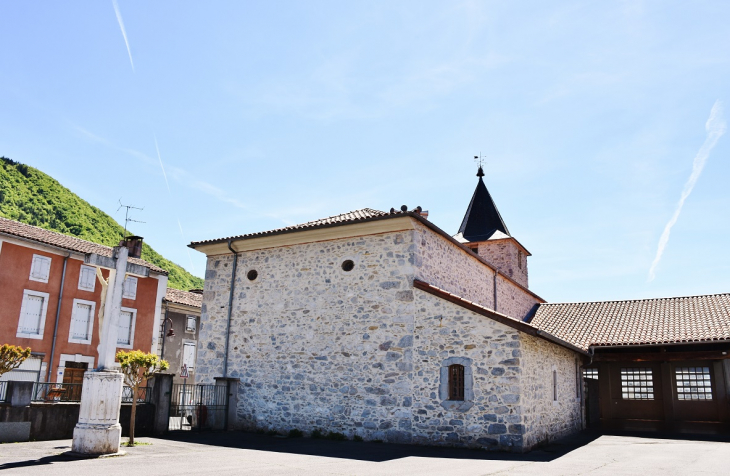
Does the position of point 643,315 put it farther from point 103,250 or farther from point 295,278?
point 103,250

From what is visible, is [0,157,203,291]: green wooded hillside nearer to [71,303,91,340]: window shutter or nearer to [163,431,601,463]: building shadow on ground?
[71,303,91,340]: window shutter

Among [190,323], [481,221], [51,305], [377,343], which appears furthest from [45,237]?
[481,221]

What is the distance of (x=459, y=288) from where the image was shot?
1568 cm

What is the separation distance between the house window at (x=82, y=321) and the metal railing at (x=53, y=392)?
8.05 metres

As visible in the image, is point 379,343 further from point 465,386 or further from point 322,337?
point 465,386

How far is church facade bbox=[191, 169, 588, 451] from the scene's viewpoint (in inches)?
458

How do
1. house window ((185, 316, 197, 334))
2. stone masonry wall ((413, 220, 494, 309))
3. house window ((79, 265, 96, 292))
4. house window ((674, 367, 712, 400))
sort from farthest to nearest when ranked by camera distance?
1. house window ((185, 316, 197, 334))
2. house window ((79, 265, 96, 292))
3. house window ((674, 367, 712, 400))
4. stone masonry wall ((413, 220, 494, 309))

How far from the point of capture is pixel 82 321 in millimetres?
22375

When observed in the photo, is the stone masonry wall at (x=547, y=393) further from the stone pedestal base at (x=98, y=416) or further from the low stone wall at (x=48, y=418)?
the low stone wall at (x=48, y=418)

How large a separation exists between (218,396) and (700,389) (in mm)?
15514

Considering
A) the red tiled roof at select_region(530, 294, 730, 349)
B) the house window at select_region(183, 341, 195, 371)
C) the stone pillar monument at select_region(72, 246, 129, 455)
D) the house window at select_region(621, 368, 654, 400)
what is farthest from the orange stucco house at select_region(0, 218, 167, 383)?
the house window at select_region(621, 368, 654, 400)

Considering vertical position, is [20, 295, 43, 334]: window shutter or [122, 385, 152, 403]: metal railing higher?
[20, 295, 43, 334]: window shutter

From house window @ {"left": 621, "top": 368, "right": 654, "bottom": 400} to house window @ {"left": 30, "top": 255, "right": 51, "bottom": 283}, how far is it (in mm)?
22122

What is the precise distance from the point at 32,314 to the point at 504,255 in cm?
1974
